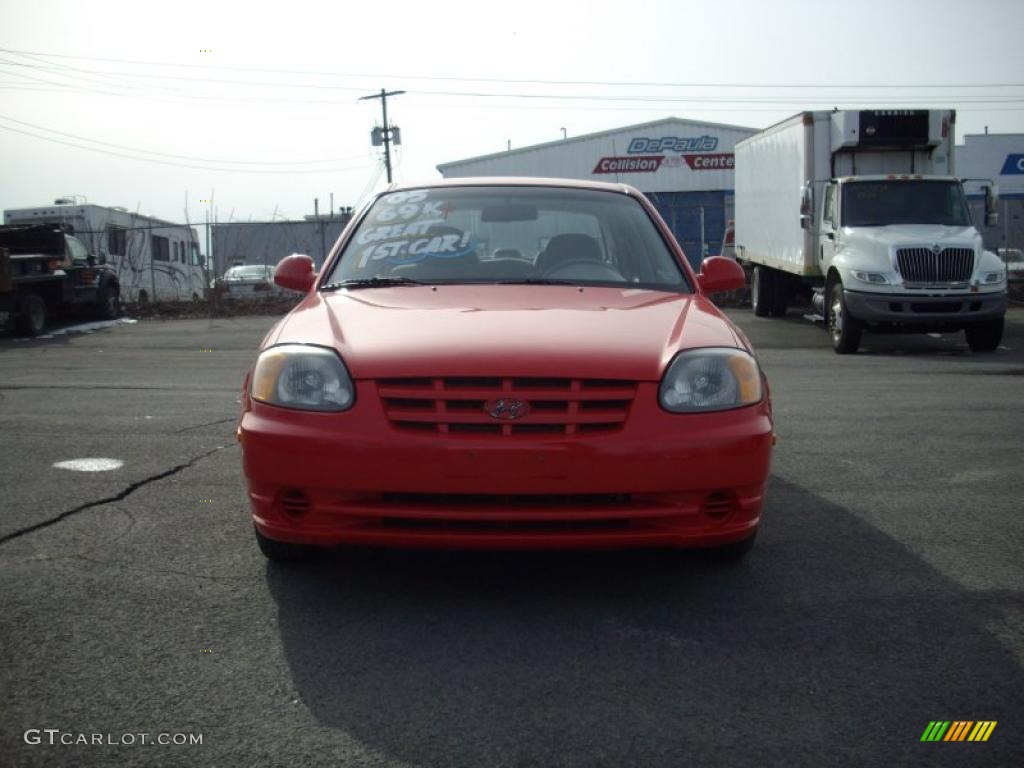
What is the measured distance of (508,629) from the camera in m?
3.37

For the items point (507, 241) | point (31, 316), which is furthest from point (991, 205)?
point (31, 316)

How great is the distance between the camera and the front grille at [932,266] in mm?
13609

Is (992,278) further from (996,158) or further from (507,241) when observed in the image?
(996,158)

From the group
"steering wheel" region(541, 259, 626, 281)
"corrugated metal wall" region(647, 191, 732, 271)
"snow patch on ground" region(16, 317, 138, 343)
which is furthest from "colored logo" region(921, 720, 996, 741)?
"corrugated metal wall" region(647, 191, 732, 271)

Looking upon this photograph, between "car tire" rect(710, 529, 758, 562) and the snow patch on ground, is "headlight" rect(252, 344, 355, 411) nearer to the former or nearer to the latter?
"car tire" rect(710, 529, 758, 562)

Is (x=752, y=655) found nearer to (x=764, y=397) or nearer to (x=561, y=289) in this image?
(x=764, y=397)

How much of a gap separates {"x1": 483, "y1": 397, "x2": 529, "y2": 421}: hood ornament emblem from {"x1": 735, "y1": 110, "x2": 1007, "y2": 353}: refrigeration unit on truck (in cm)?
1128

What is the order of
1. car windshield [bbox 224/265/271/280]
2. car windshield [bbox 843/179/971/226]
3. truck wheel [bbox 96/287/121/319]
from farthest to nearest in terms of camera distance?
car windshield [bbox 224/265/271/280], truck wheel [bbox 96/287/121/319], car windshield [bbox 843/179/971/226]

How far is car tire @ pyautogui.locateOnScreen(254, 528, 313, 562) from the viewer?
389 centimetres

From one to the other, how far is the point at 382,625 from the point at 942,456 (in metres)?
4.13

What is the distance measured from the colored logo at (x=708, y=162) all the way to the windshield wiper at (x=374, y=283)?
139 ft

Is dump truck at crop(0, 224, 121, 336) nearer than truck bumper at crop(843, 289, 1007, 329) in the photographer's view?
No

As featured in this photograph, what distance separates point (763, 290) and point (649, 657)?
57.3ft

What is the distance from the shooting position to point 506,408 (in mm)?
3363
